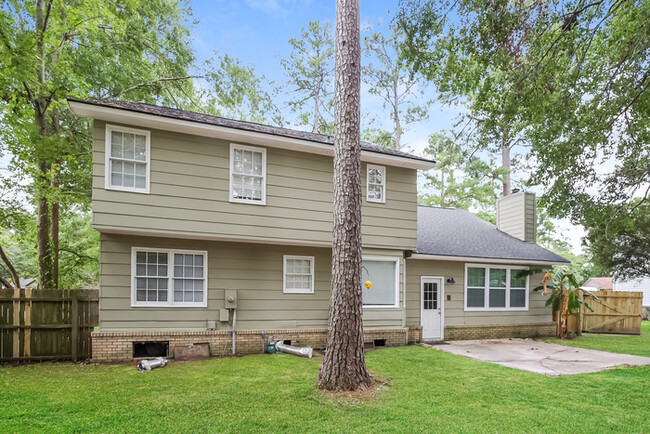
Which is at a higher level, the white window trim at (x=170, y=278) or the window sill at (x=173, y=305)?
the white window trim at (x=170, y=278)

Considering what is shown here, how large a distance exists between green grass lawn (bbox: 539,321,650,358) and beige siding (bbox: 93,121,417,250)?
6791 mm

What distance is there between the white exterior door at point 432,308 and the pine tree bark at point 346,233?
18.9 ft

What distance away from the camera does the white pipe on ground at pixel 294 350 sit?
8250 mm

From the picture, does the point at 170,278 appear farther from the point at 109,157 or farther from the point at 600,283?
the point at 600,283

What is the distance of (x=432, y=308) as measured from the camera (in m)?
11.2

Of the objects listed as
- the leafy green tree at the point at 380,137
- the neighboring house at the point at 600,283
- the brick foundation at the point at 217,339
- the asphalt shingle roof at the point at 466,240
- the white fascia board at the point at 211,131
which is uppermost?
the leafy green tree at the point at 380,137

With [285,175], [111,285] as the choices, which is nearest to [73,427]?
[111,285]

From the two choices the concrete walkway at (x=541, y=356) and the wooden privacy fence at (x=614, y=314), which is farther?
the wooden privacy fence at (x=614, y=314)

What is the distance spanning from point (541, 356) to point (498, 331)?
9.61 feet

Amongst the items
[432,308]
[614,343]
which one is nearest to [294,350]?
[432,308]

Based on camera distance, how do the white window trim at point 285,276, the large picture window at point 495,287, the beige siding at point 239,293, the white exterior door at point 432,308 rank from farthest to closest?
the large picture window at point 495,287, the white exterior door at point 432,308, the white window trim at point 285,276, the beige siding at point 239,293

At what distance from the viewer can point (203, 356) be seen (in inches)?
318

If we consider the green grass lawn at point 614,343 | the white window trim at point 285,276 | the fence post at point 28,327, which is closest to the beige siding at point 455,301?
the green grass lawn at point 614,343

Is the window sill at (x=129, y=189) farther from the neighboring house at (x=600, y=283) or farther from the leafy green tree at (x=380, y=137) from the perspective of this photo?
the neighboring house at (x=600, y=283)
